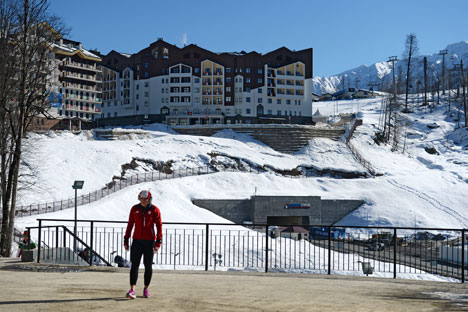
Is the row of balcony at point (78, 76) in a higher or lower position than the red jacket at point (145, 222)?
higher

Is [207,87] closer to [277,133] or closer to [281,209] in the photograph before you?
[277,133]

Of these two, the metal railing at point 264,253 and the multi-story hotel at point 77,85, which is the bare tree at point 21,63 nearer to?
the metal railing at point 264,253

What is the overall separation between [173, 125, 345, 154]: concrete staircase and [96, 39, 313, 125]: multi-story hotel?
52.7 feet

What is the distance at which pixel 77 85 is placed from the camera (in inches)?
3740

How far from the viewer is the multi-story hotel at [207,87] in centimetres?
9550

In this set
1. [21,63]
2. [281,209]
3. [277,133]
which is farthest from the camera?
[277,133]

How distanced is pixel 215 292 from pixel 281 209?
41142 millimetres

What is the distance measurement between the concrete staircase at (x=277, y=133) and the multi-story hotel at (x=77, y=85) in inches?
982

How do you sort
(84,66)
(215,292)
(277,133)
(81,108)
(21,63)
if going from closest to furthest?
(215,292)
(21,63)
(277,133)
(84,66)
(81,108)

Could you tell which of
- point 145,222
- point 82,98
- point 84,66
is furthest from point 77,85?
point 145,222

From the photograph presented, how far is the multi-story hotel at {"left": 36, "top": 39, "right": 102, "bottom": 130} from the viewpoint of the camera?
299 ft

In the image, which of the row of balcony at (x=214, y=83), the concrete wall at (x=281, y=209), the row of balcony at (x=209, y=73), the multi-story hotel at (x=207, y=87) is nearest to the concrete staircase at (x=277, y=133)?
the multi-story hotel at (x=207, y=87)

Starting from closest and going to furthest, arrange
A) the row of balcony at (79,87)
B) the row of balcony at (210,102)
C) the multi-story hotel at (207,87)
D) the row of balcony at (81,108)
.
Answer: the row of balcony at (79,87), the row of balcony at (81,108), the multi-story hotel at (207,87), the row of balcony at (210,102)

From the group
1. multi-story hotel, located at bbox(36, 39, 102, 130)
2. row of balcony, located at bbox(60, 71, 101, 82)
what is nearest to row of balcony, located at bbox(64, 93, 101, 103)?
multi-story hotel, located at bbox(36, 39, 102, 130)
